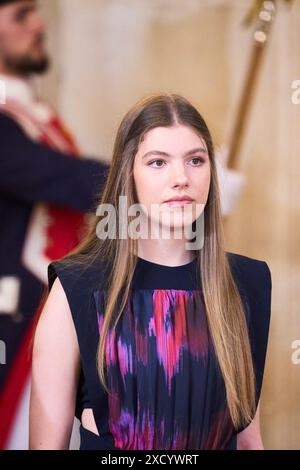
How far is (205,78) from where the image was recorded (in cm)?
171

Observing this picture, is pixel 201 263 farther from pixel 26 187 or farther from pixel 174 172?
pixel 26 187

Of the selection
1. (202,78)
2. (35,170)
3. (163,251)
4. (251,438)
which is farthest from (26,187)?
(251,438)

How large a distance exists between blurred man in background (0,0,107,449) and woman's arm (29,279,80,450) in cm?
44

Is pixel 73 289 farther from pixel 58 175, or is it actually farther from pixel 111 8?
pixel 111 8

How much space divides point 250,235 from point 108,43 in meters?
0.78

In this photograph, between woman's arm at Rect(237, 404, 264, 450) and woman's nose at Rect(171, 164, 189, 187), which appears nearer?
woman's nose at Rect(171, 164, 189, 187)

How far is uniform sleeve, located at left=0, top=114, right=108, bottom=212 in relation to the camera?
1501mm

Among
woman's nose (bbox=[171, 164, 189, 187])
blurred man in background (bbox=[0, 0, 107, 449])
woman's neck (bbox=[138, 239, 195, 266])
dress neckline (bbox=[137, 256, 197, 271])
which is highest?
blurred man in background (bbox=[0, 0, 107, 449])

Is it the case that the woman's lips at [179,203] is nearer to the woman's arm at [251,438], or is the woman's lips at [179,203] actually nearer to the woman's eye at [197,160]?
the woman's eye at [197,160]

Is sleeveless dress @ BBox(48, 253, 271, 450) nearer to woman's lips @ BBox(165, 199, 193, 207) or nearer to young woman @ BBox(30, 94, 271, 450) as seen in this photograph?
young woman @ BBox(30, 94, 271, 450)

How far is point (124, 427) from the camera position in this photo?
0.92 m

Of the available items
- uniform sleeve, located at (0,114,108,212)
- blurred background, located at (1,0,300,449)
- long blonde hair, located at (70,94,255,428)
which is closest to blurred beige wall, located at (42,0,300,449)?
blurred background, located at (1,0,300,449)

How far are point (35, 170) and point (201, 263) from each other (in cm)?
67

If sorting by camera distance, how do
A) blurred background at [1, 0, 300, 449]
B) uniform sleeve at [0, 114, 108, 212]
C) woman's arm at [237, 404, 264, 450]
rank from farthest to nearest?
1. uniform sleeve at [0, 114, 108, 212]
2. blurred background at [1, 0, 300, 449]
3. woman's arm at [237, 404, 264, 450]
